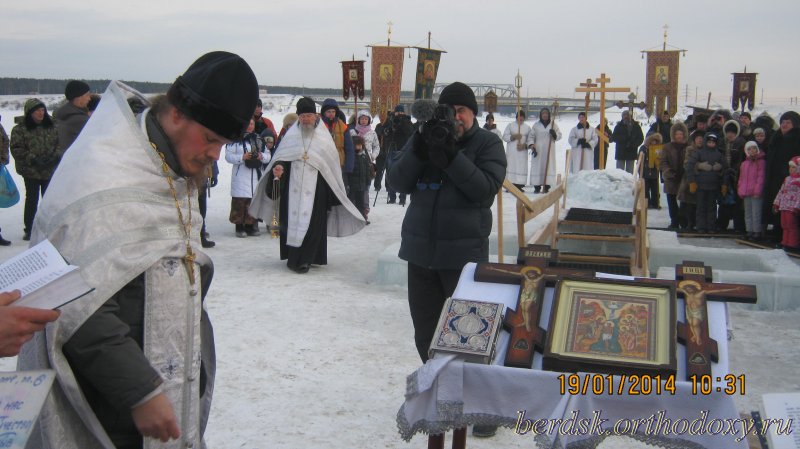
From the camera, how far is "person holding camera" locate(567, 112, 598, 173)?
17.3 meters

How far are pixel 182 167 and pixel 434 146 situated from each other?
178 cm

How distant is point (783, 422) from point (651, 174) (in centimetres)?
1299

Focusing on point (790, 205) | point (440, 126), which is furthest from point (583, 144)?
point (440, 126)

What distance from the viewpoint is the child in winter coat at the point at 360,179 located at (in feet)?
38.4

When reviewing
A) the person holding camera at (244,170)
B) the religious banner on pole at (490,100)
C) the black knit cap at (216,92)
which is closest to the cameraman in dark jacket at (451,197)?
the black knit cap at (216,92)

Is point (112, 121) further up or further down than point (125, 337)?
further up

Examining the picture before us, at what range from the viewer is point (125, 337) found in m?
2.02

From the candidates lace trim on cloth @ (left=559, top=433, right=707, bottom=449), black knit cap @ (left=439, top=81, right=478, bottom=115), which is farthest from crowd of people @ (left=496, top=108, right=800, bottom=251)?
lace trim on cloth @ (left=559, top=433, right=707, bottom=449)

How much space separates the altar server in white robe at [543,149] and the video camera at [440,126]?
13.7 meters

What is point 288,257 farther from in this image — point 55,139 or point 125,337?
point 125,337

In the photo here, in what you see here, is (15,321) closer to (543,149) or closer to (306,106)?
(306,106)

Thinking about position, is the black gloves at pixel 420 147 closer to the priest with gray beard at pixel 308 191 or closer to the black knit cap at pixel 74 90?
the priest with gray beard at pixel 308 191

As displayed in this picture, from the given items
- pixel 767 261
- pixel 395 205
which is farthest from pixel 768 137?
pixel 395 205

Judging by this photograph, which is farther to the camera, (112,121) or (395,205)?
(395,205)
